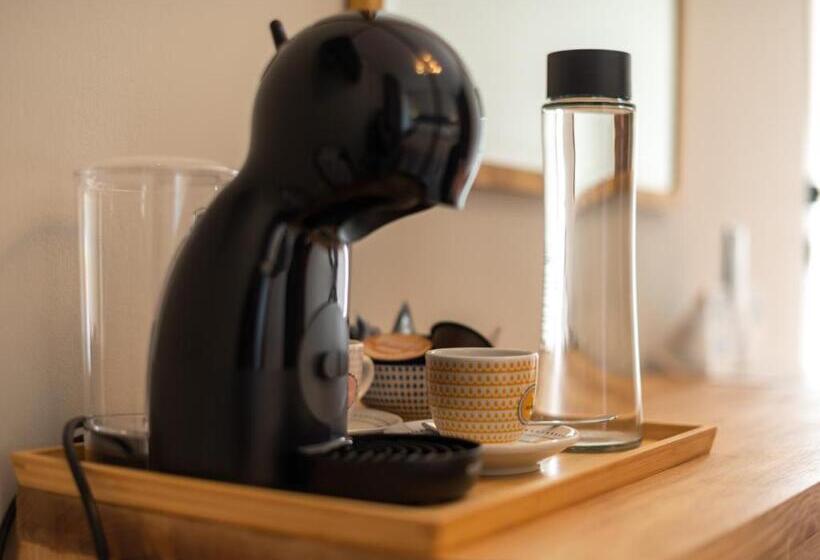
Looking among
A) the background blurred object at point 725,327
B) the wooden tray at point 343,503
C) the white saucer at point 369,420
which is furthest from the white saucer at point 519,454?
the background blurred object at point 725,327

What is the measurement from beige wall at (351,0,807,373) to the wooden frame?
20 mm

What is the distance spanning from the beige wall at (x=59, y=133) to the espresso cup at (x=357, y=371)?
0.21 meters

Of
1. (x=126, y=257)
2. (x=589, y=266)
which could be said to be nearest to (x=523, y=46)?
(x=589, y=266)

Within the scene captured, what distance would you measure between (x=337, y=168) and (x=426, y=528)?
0.20 metres

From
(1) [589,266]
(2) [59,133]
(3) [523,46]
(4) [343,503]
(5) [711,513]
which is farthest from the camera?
(3) [523,46]

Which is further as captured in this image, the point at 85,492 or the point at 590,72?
the point at 590,72

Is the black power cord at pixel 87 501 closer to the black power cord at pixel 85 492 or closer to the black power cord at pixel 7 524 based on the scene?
the black power cord at pixel 85 492

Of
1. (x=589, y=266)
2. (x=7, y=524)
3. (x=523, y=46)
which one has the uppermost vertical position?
(x=523, y=46)

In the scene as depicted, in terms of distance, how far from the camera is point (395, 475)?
515 millimetres

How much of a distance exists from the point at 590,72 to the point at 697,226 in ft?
3.72

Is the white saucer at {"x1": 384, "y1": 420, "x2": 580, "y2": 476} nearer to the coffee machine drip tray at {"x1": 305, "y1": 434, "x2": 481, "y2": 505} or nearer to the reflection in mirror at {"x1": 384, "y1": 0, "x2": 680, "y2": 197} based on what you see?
the coffee machine drip tray at {"x1": 305, "y1": 434, "x2": 481, "y2": 505}

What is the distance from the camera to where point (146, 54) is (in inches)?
31.7

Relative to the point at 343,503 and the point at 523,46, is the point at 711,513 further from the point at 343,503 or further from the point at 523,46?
the point at 523,46

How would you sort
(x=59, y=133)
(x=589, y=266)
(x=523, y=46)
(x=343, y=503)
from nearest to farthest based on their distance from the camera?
(x=343, y=503)
(x=59, y=133)
(x=589, y=266)
(x=523, y=46)
